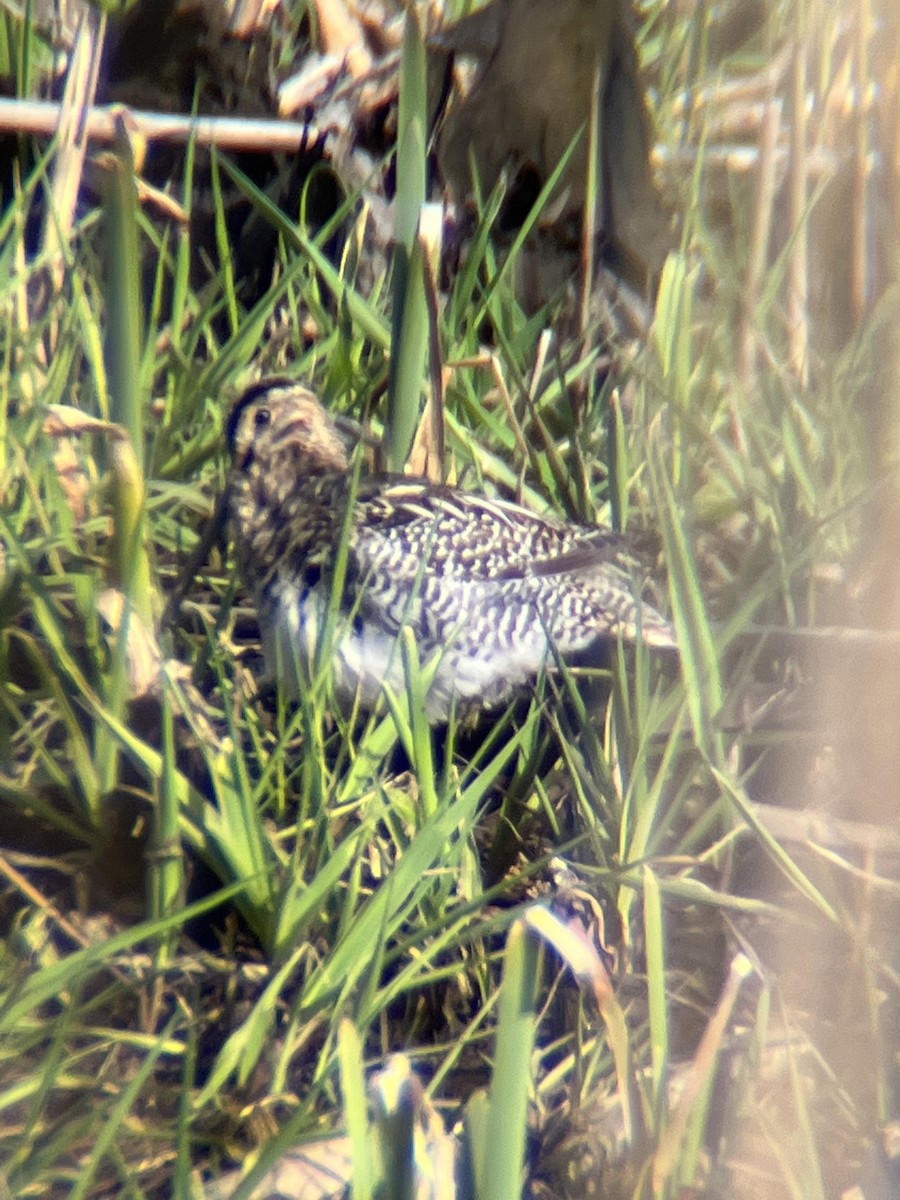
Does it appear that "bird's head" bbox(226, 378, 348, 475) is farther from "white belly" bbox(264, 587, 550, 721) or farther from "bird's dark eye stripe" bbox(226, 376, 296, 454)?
"white belly" bbox(264, 587, 550, 721)

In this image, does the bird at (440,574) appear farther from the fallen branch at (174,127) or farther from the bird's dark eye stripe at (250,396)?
the fallen branch at (174,127)

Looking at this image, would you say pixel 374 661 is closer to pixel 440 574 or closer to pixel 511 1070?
pixel 440 574

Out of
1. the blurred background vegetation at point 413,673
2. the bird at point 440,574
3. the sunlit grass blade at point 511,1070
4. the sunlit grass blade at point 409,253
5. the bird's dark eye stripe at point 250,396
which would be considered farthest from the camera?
the bird's dark eye stripe at point 250,396

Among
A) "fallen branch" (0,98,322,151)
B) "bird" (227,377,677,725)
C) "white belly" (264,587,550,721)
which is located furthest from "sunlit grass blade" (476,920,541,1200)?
"fallen branch" (0,98,322,151)

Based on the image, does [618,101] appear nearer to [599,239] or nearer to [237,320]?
[599,239]

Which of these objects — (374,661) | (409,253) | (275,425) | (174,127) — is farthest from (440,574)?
(174,127)

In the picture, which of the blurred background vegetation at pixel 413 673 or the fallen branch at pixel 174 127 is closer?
the blurred background vegetation at pixel 413 673

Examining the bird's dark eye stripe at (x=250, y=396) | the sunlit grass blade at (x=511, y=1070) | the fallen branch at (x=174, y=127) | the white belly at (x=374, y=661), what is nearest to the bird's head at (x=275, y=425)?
the bird's dark eye stripe at (x=250, y=396)
